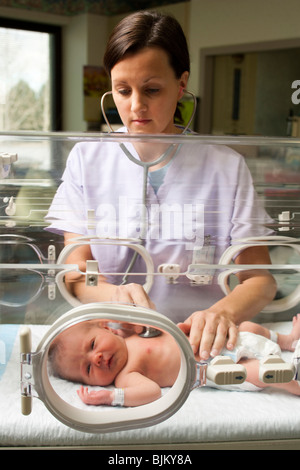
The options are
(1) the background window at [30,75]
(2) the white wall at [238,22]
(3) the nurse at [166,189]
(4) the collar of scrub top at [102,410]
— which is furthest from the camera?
(1) the background window at [30,75]

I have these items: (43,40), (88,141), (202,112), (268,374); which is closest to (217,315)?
A: (268,374)

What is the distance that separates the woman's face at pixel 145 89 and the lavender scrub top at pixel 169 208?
0.08 m

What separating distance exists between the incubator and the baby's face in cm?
4

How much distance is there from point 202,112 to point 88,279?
2.67 m

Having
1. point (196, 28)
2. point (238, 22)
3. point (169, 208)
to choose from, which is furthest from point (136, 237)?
point (196, 28)

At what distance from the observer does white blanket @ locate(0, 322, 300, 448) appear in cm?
79

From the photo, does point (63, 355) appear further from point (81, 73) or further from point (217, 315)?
point (81, 73)

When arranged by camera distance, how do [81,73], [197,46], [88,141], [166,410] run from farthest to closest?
1. [81,73]
2. [197,46]
3. [88,141]
4. [166,410]

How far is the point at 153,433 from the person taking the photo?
80 centimetres

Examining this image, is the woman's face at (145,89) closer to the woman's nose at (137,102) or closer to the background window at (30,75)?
the woman's nose at (137,102)

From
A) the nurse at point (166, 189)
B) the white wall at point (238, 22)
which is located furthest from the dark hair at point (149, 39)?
the white wall at point (238, 22)

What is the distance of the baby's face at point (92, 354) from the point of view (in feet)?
2.59

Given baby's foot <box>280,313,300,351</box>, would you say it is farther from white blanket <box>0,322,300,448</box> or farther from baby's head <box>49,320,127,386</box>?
baby's head <box>49,320,127,386</box>

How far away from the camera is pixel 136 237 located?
2.95 ft
